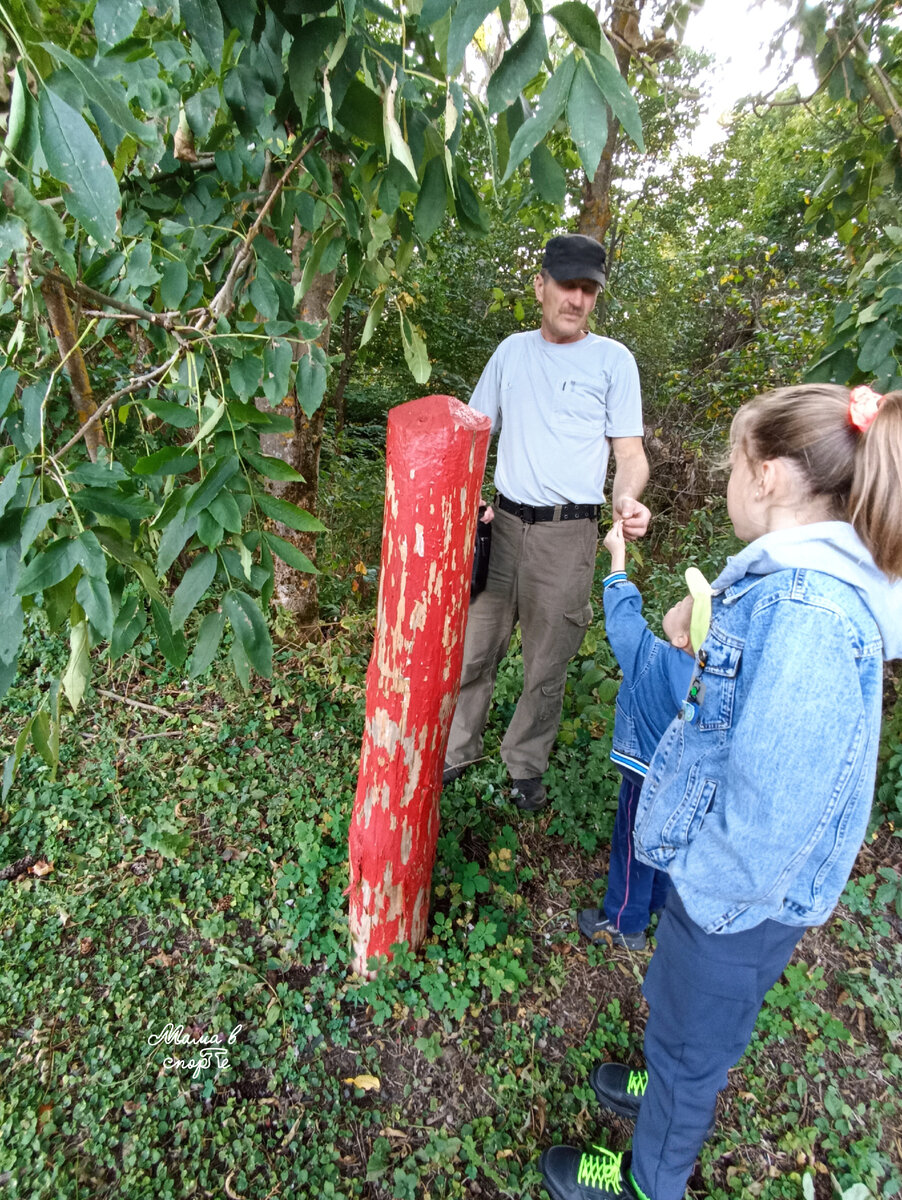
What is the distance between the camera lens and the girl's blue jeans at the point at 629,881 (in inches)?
82.5

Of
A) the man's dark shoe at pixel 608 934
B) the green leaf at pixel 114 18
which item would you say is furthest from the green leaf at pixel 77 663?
the man's dark shoe at pixel 608 934

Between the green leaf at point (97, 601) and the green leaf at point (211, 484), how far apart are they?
0.19 meters

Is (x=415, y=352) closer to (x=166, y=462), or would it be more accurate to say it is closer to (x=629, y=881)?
(x=166, y=462)

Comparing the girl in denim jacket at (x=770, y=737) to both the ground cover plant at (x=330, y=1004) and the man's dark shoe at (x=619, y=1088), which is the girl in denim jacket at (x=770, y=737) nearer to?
the man's dark shoe at (x=619, y=1088)

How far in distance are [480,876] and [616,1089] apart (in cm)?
75

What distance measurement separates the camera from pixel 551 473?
8.05 ft

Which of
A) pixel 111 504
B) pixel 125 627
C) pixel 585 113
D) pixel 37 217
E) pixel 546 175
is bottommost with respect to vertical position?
pixel 125 627

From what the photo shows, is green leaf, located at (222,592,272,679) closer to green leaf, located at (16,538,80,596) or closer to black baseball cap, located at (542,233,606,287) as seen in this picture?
green leaf, located at (16,538,80,596)

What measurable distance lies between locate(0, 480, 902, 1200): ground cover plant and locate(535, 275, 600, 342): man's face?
1.73m

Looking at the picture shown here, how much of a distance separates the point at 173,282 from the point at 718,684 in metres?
1.41

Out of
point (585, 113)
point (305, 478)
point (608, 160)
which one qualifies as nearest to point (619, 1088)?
point (585, 113)

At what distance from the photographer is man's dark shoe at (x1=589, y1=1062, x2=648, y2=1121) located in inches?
73.2

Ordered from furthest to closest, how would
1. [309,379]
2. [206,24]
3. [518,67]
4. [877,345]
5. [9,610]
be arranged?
[877,345] < [309,379] < [9,610] < [206,24] < [518,67]

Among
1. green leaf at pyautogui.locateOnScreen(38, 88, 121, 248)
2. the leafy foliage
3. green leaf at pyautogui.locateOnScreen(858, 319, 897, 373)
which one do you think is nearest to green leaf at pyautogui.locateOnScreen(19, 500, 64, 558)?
the leafy foliage
